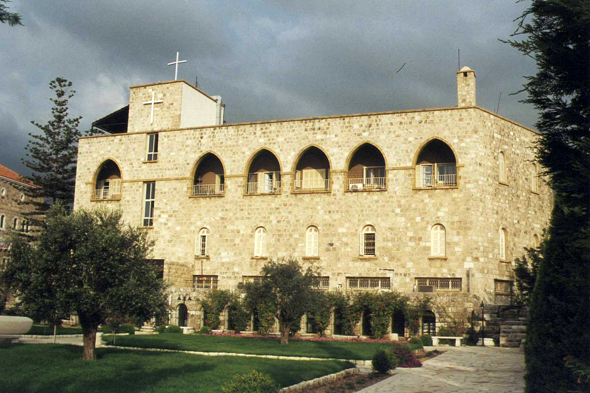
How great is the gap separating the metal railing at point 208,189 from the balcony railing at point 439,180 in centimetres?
1242

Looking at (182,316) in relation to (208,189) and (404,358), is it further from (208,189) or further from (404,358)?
(404,358)

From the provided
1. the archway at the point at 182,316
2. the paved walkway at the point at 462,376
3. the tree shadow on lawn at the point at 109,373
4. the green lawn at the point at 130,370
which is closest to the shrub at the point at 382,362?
the paved walkway at the point at 462,376

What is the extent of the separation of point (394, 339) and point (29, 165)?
3139 centimetres

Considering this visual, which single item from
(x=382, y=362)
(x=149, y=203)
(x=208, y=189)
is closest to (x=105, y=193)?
(x=149, y=203)

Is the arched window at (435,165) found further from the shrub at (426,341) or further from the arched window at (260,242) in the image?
the arched window at (260,242)

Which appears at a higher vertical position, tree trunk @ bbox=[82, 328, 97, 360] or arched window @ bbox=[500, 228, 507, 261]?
arched window @ bbox=[500, 228, 507, 261]

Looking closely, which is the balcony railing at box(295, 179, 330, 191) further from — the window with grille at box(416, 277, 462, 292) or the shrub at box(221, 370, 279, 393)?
the shrub at box(221, 370, 279, 393)

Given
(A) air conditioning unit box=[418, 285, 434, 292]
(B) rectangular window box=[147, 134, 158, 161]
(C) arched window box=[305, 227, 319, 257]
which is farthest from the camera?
(B) rectangular window box=[147, 134, 158, 161]

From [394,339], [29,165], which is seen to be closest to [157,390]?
[394,339]

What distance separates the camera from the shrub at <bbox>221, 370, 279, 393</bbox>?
31.6ft

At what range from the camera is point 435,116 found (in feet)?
105

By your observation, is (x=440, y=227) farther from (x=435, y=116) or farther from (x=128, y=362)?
(x=128, y=362)

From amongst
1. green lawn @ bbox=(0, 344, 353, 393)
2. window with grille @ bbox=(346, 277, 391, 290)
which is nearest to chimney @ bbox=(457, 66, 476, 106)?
window with grille @ bbox=(346, 277, 391, 290)

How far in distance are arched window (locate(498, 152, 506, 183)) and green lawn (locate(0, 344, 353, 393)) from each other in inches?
735
